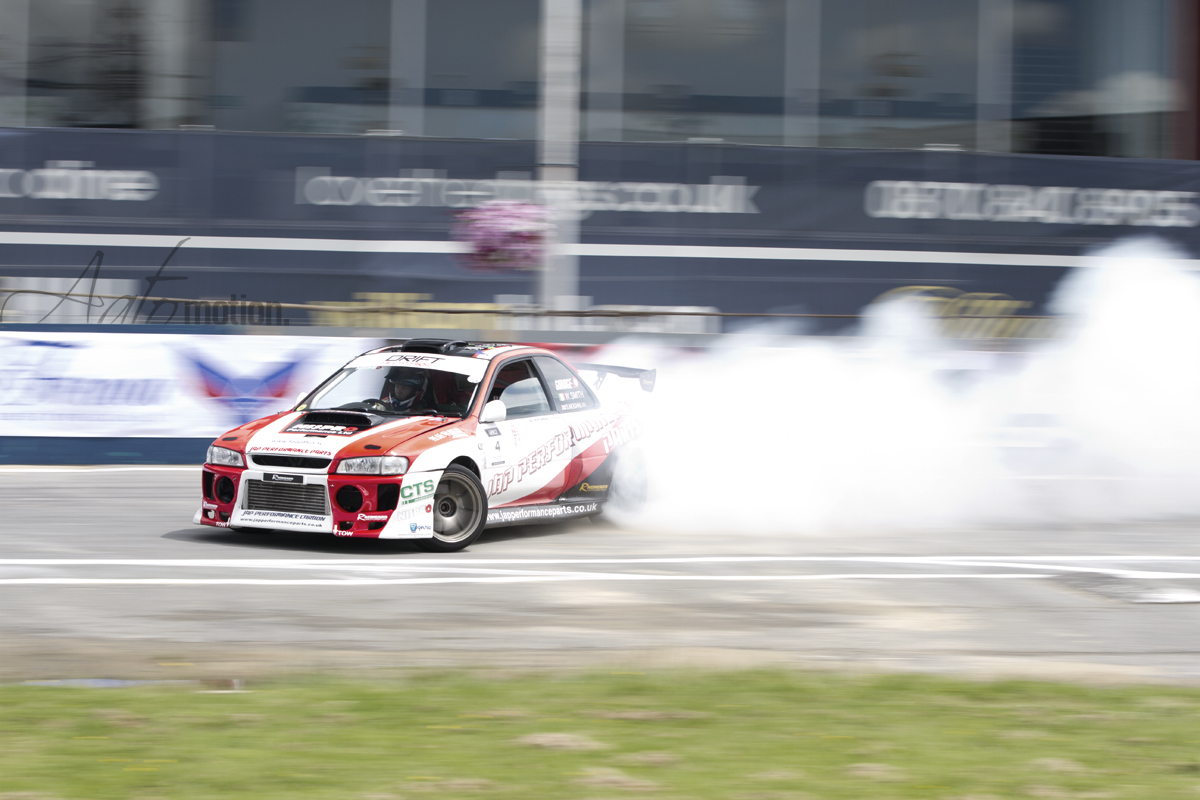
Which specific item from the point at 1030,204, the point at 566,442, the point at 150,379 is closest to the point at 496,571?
the point at 566,442

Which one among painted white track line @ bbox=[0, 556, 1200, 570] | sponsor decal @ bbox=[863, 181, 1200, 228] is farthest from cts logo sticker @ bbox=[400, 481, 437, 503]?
sponsor decal @ bbox=[863, 181, 1200, 228]

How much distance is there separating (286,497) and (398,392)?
1265mm

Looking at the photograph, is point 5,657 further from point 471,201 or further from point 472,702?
point 471,201

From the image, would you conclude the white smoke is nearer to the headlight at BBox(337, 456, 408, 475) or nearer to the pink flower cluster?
the headlight at BBox(337, 456, 408, 475)

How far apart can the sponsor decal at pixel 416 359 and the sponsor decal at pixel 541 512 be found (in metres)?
1.22

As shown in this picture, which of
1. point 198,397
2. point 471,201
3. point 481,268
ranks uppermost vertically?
point 471,201

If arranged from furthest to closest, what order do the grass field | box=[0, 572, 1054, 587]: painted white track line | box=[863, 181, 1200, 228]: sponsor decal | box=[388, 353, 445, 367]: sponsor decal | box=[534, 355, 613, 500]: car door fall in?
box=[863, 181, 1200, 228]: sponsor decal, box=[534, 355, 613, 500]: car door, box=[388, 353, 445, 367]: sponsor decal, box=[0, 572, 1054, 587]: painted white track line, the grass field

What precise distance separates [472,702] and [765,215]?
1945 cm

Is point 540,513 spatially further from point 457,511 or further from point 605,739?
point 605,739

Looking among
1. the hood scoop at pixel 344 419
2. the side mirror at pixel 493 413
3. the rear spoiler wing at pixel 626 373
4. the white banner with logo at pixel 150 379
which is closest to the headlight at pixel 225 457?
the hood scoop at pixel 344 419

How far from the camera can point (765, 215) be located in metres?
23.8

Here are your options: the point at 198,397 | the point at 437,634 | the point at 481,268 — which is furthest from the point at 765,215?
the point at 437,634

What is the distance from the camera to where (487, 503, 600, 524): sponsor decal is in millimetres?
9359

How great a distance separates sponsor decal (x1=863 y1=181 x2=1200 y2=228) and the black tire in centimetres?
1648
